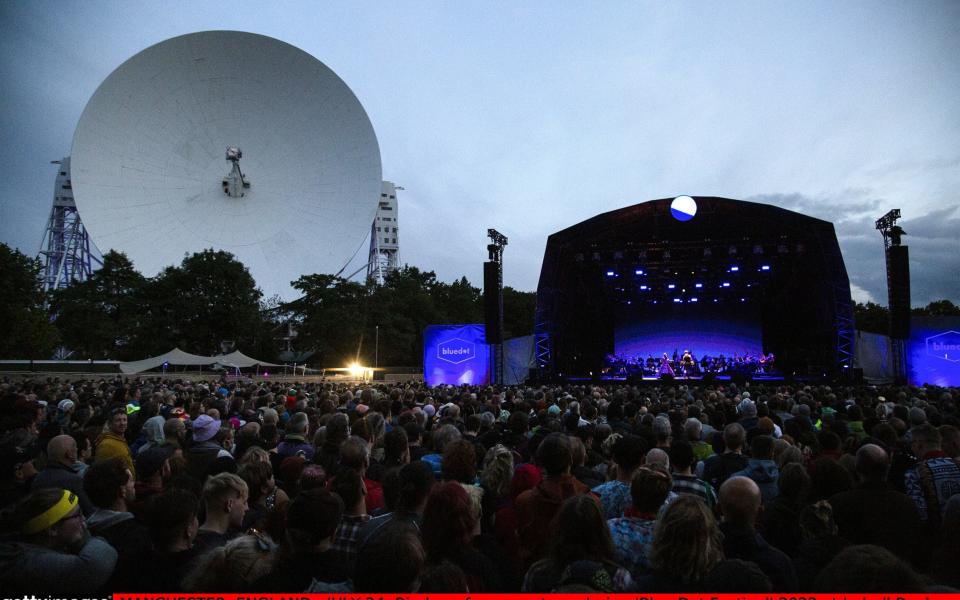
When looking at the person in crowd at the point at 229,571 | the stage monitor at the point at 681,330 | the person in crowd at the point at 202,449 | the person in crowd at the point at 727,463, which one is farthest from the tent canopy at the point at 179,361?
the person in crowd at the point at 229,571

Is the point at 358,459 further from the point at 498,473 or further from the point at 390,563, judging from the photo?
the point at 390,563

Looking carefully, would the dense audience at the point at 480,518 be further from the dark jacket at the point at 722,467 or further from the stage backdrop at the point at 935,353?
the stage backdrop at the point at 935,353

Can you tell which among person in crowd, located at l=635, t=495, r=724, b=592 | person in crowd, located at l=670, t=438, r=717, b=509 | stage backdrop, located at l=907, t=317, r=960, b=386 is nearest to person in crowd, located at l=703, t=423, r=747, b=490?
person in crowd, located at l=670, t=438, r=717, b=509

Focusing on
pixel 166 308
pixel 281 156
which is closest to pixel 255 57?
pixel 281 156

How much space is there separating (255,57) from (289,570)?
4333cm

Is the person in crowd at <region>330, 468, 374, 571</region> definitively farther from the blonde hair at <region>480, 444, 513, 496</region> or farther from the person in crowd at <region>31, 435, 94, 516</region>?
the person in crowd at <region>31, 435, 94, 516</region>

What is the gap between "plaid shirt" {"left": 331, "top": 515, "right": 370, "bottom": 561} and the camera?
3182mm

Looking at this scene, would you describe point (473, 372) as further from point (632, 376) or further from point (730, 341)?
point (730, 341)

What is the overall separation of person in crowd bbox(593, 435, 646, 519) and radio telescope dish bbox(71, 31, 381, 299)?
40.2 m

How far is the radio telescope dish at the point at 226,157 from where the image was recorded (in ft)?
121

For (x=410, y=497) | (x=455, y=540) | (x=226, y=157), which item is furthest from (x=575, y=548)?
(x=226, y=157)

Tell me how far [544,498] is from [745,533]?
119cm

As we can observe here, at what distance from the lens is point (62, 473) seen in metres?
4.13

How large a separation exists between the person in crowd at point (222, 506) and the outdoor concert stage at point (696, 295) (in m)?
21.5
